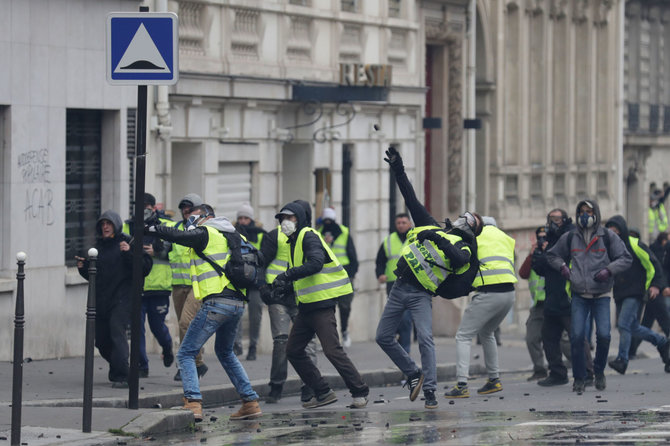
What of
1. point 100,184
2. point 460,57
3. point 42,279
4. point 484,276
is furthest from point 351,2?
point 484,276

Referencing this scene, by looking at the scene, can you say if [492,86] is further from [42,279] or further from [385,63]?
[42,279]

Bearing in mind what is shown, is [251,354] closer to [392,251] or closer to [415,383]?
[392,251]

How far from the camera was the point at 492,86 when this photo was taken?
31031mm

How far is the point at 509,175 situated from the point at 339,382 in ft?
49.4

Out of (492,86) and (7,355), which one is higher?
(492,86)

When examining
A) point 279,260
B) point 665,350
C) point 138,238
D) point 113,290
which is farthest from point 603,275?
point 138,238

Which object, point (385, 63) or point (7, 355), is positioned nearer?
point (7, 355)

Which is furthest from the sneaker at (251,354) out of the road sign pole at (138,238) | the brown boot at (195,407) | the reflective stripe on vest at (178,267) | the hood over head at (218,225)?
the road sign pole at (138,238)

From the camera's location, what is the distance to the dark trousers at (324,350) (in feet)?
47.5

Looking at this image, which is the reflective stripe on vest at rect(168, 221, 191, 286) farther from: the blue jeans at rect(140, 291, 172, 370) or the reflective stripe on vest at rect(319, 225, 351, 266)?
the reflective stripe on vest at rect(319, 225, 351, 266)

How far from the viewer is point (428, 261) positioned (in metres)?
14.6

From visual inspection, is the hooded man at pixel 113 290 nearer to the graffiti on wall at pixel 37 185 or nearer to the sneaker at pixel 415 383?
the sneaker at pixel 415 383

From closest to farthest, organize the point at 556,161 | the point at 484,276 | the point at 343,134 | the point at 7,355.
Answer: the point at 484,276
the point at 7,355
the point at 343,134
the point at 556,161

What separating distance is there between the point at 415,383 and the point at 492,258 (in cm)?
148
